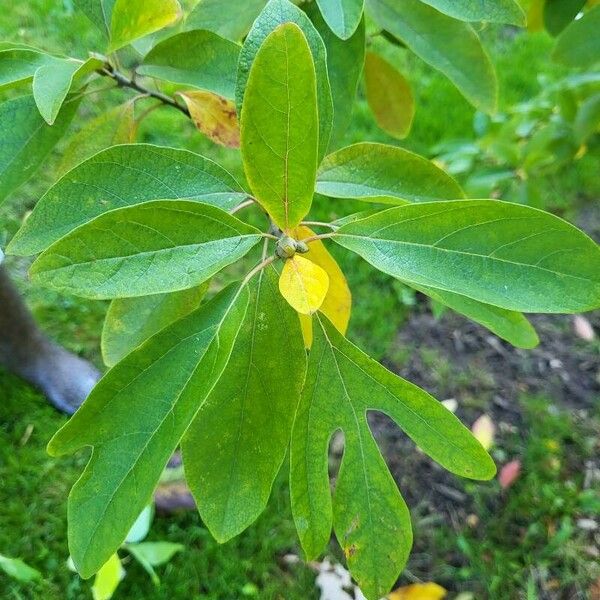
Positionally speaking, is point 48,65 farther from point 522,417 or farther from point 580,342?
point 580,342

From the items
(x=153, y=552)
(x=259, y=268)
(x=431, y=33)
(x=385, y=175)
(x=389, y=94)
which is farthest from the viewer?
(x=153, y=552)

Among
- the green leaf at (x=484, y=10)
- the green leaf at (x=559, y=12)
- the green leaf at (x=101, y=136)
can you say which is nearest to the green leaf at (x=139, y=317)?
the green leaf at (x=101, y=136)

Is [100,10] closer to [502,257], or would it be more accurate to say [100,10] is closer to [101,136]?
[101,136]

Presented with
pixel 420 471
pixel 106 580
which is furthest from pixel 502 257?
pixel 420 471

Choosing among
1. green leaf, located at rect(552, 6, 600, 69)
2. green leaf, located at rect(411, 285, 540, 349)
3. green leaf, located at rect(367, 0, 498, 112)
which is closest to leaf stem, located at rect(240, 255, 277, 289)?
green leaf, located at rect(411, 285, 540, 349)

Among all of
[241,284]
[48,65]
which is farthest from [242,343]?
[48,65]

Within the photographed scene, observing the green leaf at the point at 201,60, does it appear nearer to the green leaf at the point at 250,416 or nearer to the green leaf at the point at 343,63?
the green leaf at the point at 343,63
